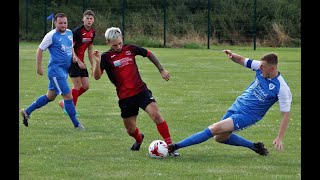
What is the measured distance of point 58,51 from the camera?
1413cm

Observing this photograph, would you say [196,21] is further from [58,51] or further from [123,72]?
[123,72]

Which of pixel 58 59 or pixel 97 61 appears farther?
pixel 58 59

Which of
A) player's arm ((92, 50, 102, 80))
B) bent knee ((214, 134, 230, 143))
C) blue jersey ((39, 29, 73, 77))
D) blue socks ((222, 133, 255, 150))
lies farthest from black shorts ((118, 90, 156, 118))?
blue jersey ((39, 29, 73, 77))

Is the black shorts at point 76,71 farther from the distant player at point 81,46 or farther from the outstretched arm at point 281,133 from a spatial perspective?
the outstretched arm at point 281,133

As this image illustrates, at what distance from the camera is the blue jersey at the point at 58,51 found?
14.0 metres

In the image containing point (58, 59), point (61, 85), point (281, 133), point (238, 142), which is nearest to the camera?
point (281, 133)

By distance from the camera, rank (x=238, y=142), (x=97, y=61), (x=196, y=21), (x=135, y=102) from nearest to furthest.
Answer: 1. (x=97, y=61)
2. (x=238, y=142)
3. (x=135, y=102)
4. (x=196, y=21)

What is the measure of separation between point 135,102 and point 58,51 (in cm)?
343

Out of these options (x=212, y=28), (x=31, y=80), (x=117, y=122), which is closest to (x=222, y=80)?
(x=31, y=80)

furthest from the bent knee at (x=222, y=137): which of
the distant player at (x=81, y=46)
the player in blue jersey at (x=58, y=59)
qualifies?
the distant player at (x=81, y=46)

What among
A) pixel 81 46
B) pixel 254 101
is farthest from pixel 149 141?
pixel 81 46

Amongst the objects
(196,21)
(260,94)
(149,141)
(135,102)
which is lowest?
(196,21)

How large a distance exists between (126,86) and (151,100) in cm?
43
